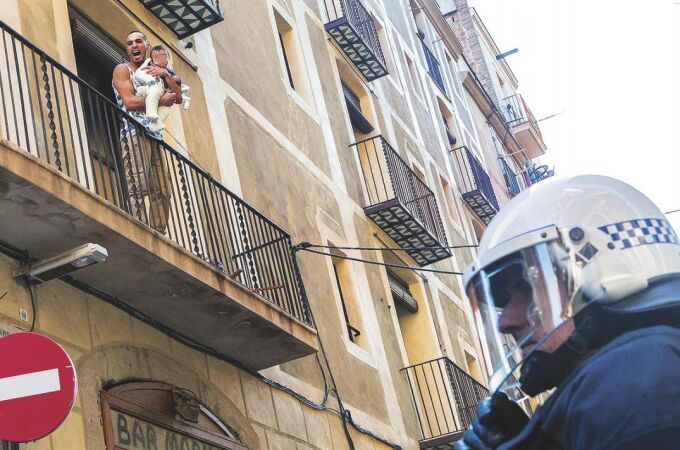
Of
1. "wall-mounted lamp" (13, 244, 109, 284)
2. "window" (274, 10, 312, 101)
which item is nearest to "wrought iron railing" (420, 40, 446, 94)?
"window" (274, 10, 312, 101)

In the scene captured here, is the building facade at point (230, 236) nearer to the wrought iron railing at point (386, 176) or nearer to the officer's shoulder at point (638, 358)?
the wrought iron railing at point (386, 176)

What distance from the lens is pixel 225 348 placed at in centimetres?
1055

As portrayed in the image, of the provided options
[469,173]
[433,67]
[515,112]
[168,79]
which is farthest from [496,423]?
[515,112]

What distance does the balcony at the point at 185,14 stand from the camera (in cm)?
1185

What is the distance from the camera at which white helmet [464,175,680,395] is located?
321 centimetres

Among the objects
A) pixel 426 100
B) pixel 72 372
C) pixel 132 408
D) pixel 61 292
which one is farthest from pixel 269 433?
pixel 426 100

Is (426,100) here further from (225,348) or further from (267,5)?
(225,348)

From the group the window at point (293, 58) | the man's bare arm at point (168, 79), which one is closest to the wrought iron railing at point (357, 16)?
the window at point (293, 58)

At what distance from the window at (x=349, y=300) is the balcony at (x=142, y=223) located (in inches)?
129

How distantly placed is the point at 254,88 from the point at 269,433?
14.8 ft

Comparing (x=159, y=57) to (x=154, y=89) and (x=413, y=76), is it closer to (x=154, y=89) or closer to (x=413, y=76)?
(x=154, y=89)

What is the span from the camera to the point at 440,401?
51.6 ft

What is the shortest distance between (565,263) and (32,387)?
4.07m

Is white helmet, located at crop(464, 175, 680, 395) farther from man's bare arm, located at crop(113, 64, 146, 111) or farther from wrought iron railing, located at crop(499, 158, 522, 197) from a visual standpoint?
wrought iron railing, located at crop(499, 158, 522, 197)
